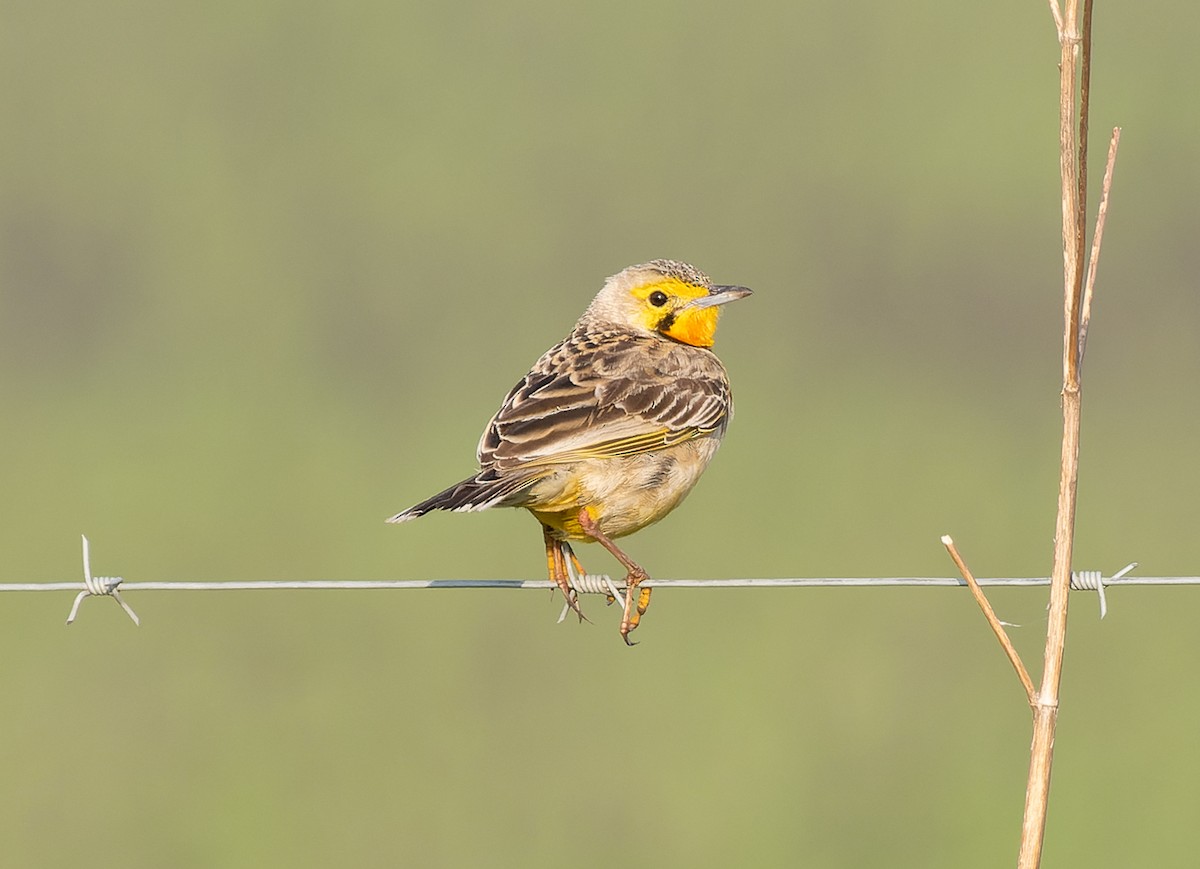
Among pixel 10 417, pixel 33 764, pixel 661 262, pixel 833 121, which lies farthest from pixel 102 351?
pixel 661 262

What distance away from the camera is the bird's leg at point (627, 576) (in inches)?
264

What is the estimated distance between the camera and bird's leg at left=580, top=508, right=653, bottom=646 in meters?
6.70

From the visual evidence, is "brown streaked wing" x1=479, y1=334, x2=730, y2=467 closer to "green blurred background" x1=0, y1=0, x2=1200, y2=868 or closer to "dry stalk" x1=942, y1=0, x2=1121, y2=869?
"green blurred background" x1=0, y1=0, x2=1200, y2=868

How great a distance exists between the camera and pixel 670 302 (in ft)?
26.8

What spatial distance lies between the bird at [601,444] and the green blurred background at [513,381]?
2426mm

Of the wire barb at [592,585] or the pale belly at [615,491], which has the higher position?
the pale belly at [615,491]

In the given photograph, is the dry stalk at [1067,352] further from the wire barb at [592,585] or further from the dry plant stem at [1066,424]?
the wire barb at [592,585]

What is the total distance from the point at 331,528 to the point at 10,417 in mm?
6268

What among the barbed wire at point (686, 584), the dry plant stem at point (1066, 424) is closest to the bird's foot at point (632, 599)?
the barbed wire at point (686, 584)

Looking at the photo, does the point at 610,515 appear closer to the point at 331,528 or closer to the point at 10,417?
the point at 331,528

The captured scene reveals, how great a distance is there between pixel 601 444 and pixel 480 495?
65 centimetres

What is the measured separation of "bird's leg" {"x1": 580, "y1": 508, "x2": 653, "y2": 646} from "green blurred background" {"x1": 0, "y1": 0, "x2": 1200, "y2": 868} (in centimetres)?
258

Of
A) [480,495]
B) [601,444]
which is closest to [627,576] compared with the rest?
[601,444]

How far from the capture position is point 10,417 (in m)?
22.4
